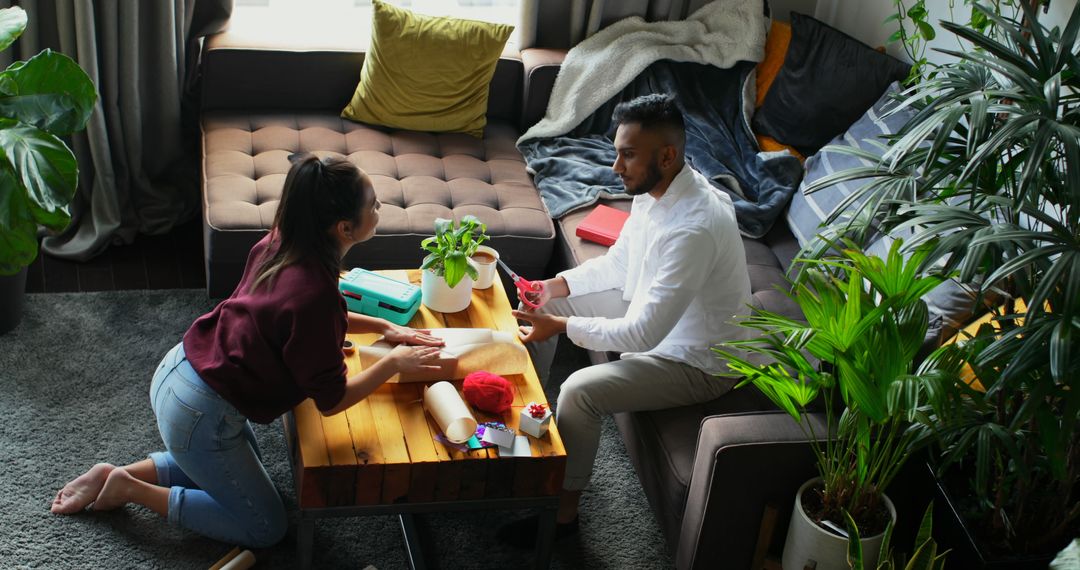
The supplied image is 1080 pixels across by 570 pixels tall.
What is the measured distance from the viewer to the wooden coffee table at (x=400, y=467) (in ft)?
6.87

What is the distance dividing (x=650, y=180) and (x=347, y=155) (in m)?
1.31

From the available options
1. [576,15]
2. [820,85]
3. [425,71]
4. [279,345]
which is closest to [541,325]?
[279,345]

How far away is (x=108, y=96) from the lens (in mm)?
3439

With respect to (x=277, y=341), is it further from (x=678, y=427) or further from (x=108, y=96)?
(x=108, y=96)

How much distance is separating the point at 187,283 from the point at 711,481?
6.32 feet

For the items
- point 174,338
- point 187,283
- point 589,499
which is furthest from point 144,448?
point 589,499

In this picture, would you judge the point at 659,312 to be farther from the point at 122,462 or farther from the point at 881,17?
the point at 881,17

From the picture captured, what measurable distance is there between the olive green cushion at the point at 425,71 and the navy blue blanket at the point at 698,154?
27cm

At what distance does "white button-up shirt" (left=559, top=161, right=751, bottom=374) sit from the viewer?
7.97 feet

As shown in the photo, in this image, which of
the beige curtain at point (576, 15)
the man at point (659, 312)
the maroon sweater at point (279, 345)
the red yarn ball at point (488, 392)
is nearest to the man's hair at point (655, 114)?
the man at point (659, 312)

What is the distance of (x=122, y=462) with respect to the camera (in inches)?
104

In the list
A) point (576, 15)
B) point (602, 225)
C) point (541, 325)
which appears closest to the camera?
point (541, 325)

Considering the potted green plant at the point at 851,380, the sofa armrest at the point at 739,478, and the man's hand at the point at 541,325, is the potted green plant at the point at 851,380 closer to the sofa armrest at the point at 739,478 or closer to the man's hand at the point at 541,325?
the sofa armrest at the point at 739,478

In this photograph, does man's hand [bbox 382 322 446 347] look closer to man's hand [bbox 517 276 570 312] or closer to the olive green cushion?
man's hand [bbox 517 276 570 312]
